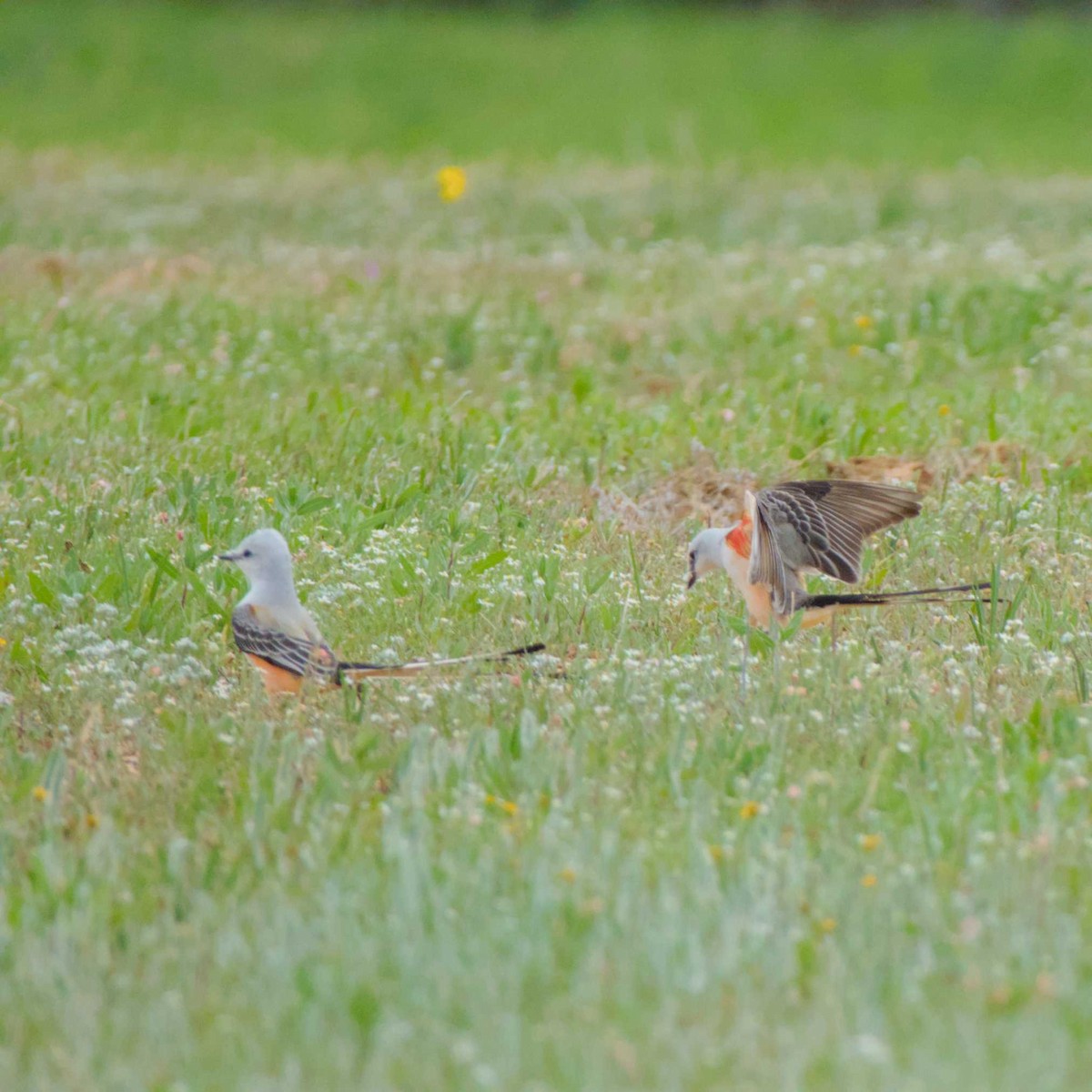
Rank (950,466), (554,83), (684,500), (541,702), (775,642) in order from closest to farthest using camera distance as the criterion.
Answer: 1. (541,702)
2. (775,642)
3. (684,500)
4. (950,466)
5. (554,83)

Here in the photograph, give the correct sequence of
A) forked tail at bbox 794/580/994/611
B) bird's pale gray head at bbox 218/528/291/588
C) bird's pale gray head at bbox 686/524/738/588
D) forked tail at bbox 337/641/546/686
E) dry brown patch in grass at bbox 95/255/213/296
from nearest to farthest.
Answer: forked tail at bbox 337/641/546/686
bird's pale gray head at bbox 218/528/291/588
forked tail at bbox 794/580/994/611
bird's pale gray head at bbox 686/524/738/588
dry brown patch in grass at bbox 95/255/213/296

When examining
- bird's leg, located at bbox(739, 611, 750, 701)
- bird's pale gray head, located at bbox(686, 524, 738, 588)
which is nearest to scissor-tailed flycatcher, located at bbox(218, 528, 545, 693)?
bird's leg, located at bbox(739, 611, 750, 701)

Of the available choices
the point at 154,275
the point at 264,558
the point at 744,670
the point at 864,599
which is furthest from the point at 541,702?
the point at 154,275

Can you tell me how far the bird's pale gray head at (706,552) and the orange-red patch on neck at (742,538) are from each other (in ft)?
0.07

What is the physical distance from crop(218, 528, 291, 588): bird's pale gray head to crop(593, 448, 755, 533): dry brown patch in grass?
1.91m

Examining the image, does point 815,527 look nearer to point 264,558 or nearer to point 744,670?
point 744,670

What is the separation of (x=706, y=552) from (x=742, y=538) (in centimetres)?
17

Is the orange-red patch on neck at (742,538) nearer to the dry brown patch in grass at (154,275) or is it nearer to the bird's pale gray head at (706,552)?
the bird's pale gray head at (706,552)

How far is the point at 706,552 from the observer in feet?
17.5

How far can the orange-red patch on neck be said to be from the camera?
5168mm

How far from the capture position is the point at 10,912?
3.46m

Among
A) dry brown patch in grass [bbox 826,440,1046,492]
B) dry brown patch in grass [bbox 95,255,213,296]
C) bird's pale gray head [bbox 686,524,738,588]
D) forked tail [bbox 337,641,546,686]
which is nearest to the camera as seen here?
forked tail [bbox 337,641,546,686]

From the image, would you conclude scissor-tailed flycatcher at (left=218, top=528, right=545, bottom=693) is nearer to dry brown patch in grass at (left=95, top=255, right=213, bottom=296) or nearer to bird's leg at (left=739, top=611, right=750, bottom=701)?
bird's leg at (left=739, top=611, right=750, bottom=701)

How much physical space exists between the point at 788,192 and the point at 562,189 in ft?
6.83
